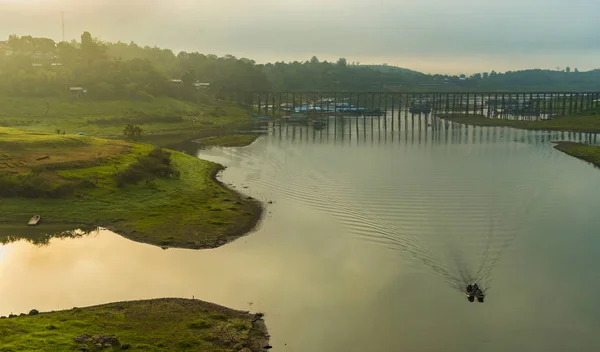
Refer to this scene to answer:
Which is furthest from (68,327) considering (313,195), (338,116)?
(338,116)

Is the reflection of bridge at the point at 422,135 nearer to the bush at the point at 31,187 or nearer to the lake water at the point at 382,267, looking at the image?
the lake water at the point at 382,267

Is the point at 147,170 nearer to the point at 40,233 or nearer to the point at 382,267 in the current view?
the point at 40,233

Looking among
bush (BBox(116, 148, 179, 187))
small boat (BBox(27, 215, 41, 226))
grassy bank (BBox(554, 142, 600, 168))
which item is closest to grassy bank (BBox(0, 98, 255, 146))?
bush (BBox(116, 148, 179, 187))

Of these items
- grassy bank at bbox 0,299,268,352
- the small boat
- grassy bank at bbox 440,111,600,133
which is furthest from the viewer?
grassy bank at bbox 440,111,600,133

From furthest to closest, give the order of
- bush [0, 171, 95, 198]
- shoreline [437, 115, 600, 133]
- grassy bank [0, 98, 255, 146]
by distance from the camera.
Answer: shoreline [437, 115, 600, 133] < grassy bank [0, 98, 255, 146] < bush [0, 171, 95, 198]

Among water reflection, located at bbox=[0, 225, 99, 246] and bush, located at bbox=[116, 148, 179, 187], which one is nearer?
water reflection, located at bbox=[0, 225, 99, 246]

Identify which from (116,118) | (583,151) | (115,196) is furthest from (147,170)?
(583,151)

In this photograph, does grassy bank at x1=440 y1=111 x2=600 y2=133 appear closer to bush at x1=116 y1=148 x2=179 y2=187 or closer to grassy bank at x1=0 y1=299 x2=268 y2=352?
bush at x1=116 y1=148 x2=179 y2=187

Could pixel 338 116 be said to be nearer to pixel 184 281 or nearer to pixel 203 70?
pixel 203 70
